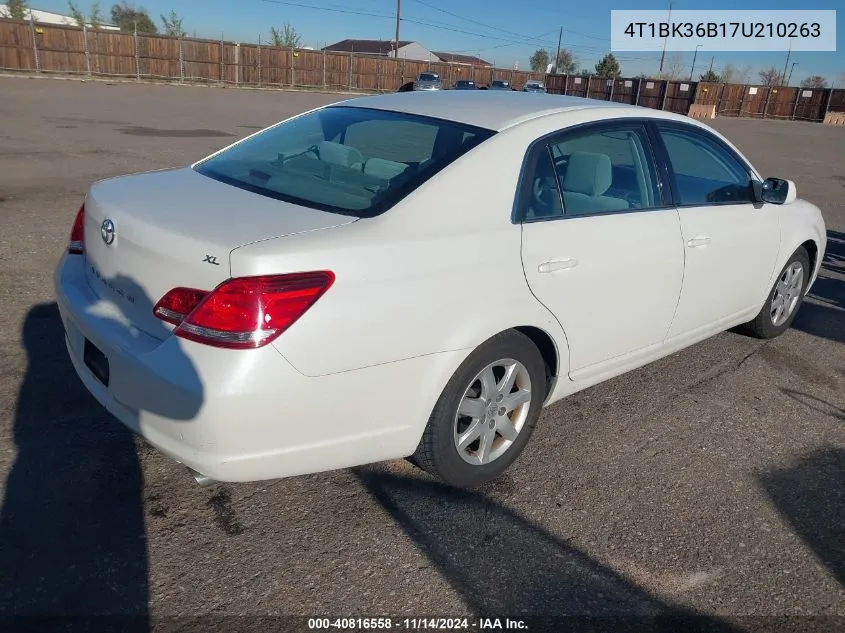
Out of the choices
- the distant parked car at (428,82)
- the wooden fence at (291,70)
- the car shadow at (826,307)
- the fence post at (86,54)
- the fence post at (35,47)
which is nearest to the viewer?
the car shadow at (826,307)

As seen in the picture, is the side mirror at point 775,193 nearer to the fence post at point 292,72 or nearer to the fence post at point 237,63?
the fence post at point 237,63

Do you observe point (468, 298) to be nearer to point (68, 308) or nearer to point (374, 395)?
point (374, 395)

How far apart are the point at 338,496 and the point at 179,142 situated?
12.5 m

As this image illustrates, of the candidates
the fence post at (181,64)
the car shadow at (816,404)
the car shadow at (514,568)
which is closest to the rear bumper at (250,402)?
the car shadow at (514,568)

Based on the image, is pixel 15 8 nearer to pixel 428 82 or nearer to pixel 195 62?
pixel 195 62

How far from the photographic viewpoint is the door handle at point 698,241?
3.69 metres

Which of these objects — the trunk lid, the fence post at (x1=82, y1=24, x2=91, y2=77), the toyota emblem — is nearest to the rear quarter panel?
the trunk lid

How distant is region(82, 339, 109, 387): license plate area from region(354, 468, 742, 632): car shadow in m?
1.15

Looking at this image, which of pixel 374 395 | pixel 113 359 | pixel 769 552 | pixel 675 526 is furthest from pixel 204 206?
pixel 769 552

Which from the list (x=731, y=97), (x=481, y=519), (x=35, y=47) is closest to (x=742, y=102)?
(x=731, y=97)

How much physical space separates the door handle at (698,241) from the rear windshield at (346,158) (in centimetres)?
140

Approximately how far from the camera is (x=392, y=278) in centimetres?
244

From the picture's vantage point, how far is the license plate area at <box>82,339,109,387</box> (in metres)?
2.55

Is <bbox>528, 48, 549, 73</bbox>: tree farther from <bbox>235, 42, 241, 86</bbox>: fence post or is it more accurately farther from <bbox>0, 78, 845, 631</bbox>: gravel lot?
<bbox>0, 78, 845, 631</bbox>: gravel lot
